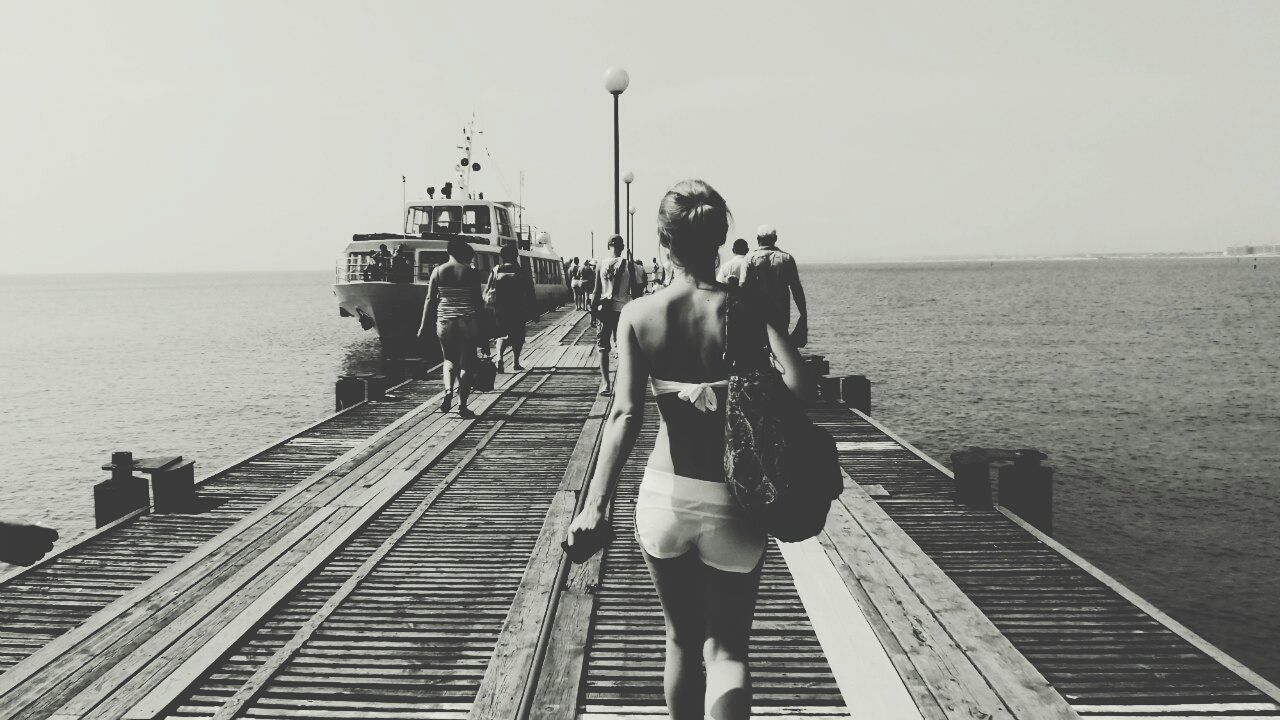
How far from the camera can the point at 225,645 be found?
4723 mm

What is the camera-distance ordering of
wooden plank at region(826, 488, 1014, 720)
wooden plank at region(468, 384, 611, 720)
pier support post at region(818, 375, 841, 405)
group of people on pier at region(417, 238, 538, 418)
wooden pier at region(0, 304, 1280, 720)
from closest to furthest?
1. wooden plank at region(826, 488, 1014, 720)
2. wooden plank at region(468, 384, 611, 720)
3. wooden pier at region(0, 304, 1280, 720)
4. group of people on pier at region(417, 238, 538, 418)
5. pier support post at region(818, 375, 841, 405)

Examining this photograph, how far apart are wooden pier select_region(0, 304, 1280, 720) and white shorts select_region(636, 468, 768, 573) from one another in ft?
4.93

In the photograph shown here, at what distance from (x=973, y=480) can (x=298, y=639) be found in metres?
5.39

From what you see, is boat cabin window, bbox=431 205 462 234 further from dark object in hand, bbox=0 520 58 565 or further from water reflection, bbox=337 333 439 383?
dark object in hand, bbox=0 520 58 565

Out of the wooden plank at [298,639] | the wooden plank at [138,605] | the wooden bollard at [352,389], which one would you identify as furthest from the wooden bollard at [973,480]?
the wooden bollard at [352,389]

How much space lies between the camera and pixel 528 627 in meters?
4.89

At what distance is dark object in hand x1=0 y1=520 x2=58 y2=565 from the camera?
6.73 feet

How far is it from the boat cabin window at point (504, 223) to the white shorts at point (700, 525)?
106ft

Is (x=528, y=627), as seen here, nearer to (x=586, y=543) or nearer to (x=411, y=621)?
(x=411, y=621)

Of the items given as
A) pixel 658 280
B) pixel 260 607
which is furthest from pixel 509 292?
pixel 658 280

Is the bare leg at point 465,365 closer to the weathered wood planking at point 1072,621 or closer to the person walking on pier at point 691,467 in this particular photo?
the weathered wood planking at point 1072,621

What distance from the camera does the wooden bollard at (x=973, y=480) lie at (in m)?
7.99

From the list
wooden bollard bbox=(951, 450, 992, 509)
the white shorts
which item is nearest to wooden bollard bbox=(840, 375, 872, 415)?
wooden bollard bbox=(951, 450, 992, 509)

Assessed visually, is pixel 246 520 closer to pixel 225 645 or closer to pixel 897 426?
pixel 225 645
